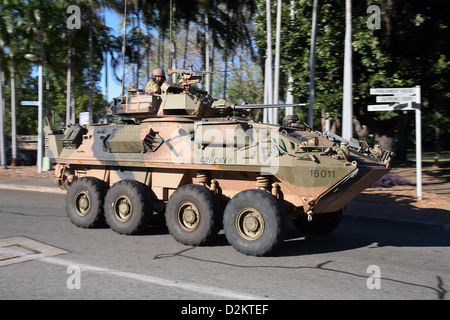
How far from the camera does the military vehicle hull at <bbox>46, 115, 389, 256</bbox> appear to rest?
630cm

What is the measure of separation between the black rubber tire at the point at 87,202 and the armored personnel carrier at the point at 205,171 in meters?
0.02

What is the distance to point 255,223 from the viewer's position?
20.8 feet

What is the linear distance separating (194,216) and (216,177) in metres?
0.84

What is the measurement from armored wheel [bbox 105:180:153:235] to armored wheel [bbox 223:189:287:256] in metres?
1.76

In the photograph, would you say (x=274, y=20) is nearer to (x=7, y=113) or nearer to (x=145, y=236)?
(x=145, y=236)

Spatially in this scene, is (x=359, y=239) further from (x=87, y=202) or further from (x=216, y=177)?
(x=87, y=202)

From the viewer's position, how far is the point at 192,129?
7.37m

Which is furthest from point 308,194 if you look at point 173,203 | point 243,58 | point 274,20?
point 243,58

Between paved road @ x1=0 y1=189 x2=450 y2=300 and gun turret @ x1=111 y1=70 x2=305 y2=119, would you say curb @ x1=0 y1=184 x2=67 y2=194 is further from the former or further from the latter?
gun turret @ x1=111 y1=70 x2=305 y2=119

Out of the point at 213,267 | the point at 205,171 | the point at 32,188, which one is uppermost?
the point at 205,171

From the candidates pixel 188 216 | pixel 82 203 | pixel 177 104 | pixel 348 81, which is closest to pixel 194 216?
pixel 188 216

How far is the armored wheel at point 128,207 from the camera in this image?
753 centimetres

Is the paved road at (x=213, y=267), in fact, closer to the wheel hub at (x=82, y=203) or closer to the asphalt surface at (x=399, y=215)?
the wheel hub at (x=82, y=203)

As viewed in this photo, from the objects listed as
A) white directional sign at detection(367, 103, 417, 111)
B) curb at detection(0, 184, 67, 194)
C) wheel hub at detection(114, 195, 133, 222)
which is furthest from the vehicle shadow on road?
curb at detection(0, 184, 67, 194)
